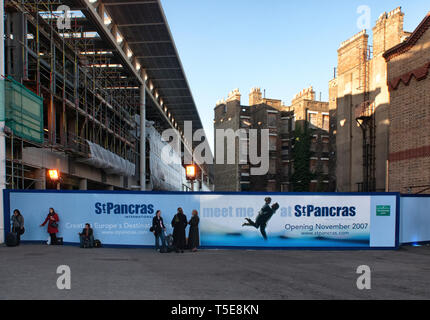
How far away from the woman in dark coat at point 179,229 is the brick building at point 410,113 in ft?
45.9

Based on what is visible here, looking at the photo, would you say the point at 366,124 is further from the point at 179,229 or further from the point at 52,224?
the point at 52,224

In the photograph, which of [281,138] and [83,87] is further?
[281,138]

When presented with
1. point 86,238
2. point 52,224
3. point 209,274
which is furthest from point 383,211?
point 52,224

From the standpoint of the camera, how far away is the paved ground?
20.9ft

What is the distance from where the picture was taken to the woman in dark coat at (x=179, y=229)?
1201cm

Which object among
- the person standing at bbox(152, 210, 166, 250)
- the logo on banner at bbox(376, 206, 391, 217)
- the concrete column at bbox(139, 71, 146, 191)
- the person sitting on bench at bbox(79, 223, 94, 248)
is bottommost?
the person sitting on bench at bbox(79, 223, 94, 248)

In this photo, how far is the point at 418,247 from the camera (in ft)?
46.2

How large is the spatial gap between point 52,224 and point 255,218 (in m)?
8.07

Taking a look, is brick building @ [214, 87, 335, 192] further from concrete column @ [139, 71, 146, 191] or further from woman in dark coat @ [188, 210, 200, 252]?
woman in dark coat @ [188, 210, 200, 252]

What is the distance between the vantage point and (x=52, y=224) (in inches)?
511

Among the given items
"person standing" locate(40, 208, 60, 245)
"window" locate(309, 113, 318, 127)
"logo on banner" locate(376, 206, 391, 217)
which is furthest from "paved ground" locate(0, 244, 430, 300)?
"window" locate(309, 113, 318, 127)

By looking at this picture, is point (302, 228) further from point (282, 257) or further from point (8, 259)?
point (8, 259)

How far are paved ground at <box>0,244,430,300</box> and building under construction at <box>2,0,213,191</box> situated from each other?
6.67 meters
